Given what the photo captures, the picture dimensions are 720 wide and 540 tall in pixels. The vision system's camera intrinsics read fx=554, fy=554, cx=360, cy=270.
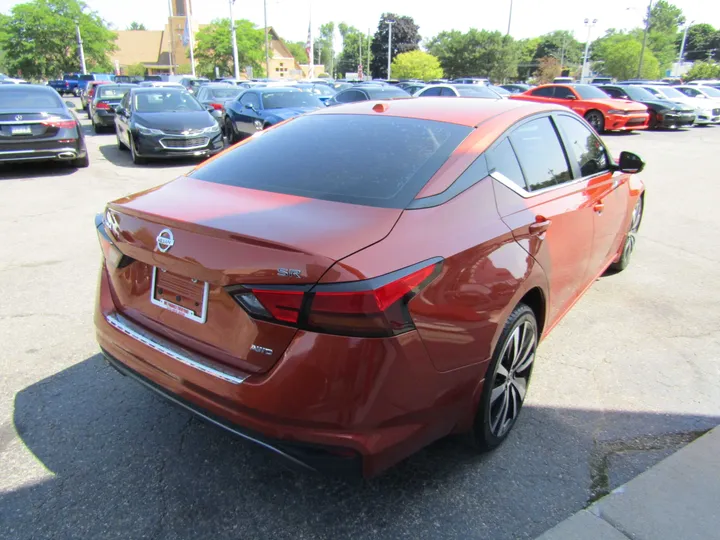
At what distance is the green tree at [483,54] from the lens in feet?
219

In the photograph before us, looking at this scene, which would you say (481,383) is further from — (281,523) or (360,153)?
(360,153)

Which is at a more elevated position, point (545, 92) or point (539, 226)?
point (545, 92)

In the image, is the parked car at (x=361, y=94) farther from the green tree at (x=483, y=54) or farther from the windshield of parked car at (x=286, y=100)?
the green tree at (x=483, y=54)

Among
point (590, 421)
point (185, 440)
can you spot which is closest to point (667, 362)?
point (590, 421)

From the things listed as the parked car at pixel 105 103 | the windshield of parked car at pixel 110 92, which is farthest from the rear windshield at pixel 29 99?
the windshield of parked car at pixel 110 92

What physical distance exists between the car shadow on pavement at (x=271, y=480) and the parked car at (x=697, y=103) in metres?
22.7

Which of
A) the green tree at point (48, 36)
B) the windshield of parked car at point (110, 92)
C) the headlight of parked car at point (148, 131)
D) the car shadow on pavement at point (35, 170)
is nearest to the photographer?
the car shadow on pavement at point (35, 170)

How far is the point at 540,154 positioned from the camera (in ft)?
10.7

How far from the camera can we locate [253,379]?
6.73 ft

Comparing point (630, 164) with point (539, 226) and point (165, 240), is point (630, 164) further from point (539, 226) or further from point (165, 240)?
point (165, 240)

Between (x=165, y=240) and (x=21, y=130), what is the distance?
9047 mm

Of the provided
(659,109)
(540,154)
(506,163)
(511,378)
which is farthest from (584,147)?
(659,109)

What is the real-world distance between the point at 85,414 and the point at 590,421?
109 inches

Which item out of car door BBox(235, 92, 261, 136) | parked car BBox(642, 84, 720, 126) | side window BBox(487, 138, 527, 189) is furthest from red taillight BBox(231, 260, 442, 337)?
parked car BBox(642, 84, 720, 126)
